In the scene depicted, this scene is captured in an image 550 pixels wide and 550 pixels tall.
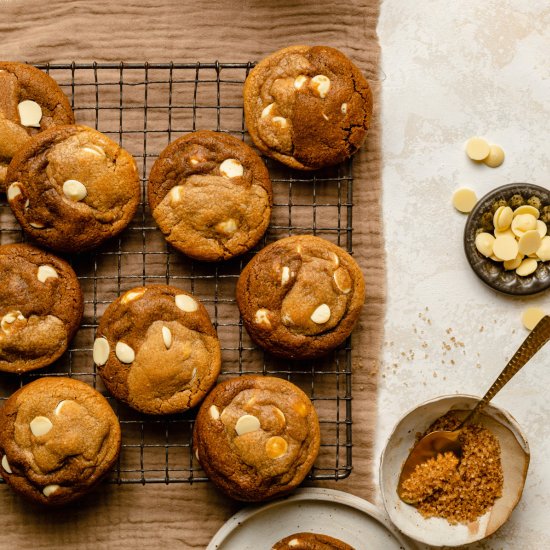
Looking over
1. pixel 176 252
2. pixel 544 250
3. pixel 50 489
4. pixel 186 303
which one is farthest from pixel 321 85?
pixel 50 489

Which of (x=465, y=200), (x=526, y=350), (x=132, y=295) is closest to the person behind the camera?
(x=526, y=350)

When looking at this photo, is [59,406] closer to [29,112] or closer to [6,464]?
[6,464]

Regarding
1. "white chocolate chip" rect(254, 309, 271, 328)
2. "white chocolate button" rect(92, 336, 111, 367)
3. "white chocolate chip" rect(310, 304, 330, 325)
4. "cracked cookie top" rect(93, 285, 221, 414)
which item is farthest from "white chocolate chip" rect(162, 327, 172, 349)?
"white chocolate chip" rect(310, 304, 330, 325)

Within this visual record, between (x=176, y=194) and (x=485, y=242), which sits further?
(x=485, y=242)

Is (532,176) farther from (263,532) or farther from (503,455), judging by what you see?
(263,532)

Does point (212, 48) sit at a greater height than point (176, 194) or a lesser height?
greater

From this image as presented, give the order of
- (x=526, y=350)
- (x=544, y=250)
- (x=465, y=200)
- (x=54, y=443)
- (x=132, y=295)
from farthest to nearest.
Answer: (x=465, y=200)
(x=544, y=250)
(x=132, y=295)
(x=54, y=443)
(x=526, y=350)

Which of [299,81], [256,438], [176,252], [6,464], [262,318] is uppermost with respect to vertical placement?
[299,81]
